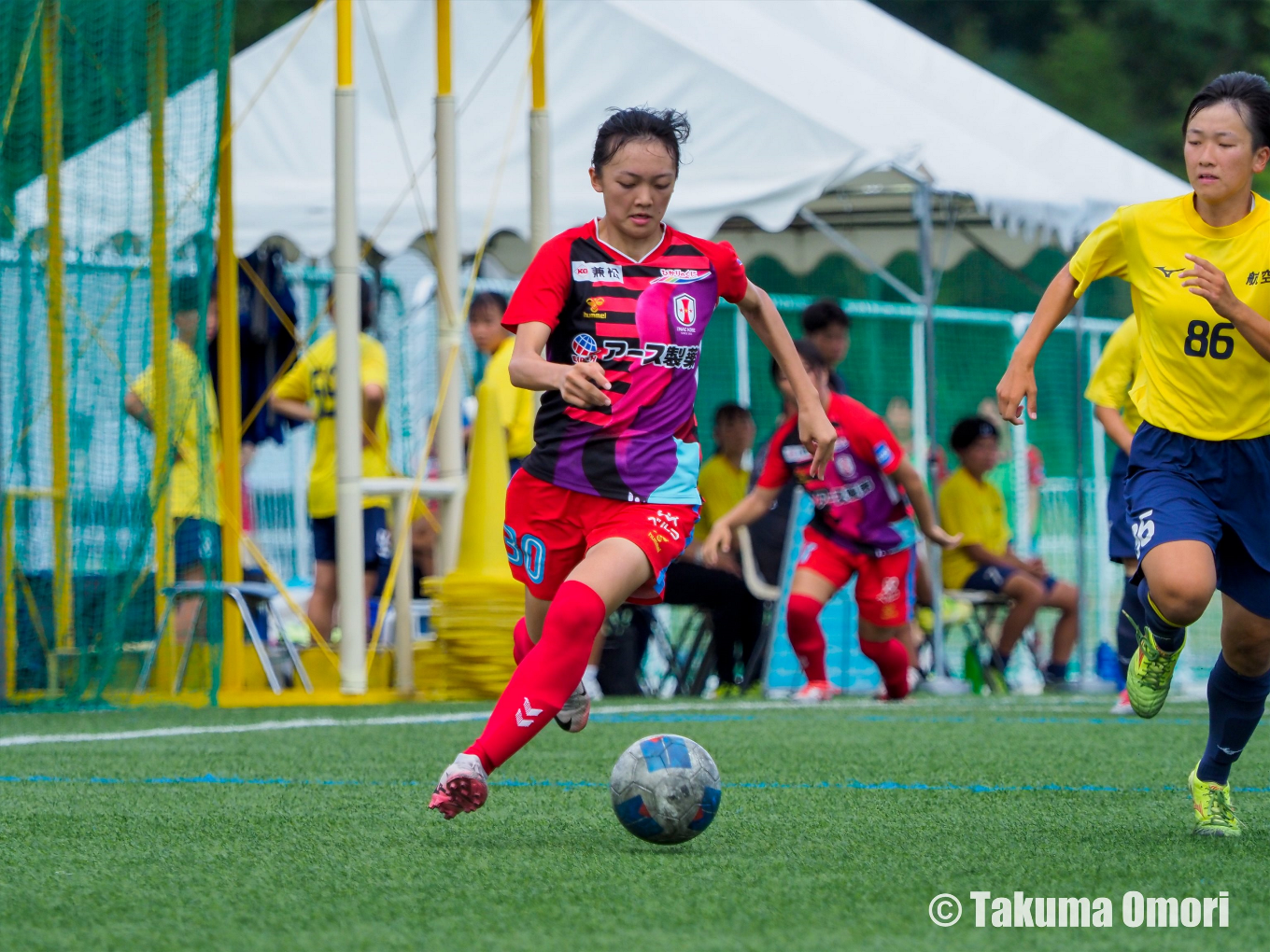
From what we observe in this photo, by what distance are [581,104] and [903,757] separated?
6501 mm

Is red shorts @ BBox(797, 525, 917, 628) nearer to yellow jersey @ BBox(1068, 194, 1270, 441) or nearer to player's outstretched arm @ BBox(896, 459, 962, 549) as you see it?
player's outstretched arm @ BBox(896, 459, 962, 549)

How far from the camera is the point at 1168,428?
446cm

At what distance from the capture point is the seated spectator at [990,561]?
39.4 feet

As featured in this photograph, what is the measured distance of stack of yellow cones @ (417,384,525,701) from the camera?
9594mm

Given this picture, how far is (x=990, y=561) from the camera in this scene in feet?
39.8

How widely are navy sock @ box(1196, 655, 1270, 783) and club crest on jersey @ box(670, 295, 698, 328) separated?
1510 millimetres

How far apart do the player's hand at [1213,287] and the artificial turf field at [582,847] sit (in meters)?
1.16

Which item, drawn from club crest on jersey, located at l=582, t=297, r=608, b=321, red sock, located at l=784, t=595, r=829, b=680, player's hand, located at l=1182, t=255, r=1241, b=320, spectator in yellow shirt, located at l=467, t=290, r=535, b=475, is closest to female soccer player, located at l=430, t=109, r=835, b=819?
club crest on jersey, located at l=582, t=297, r=608, b=321

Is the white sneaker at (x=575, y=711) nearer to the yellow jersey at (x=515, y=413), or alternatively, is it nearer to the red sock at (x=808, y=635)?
the red sock at (x=808, y=635)

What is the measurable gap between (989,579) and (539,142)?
3.99 meters

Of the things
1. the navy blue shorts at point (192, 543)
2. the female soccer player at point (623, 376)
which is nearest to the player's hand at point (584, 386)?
the female soccer player at point (623, 376)

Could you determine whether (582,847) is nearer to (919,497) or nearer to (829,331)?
(919,497)

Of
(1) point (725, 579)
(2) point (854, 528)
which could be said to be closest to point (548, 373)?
(2) point (854, 528)

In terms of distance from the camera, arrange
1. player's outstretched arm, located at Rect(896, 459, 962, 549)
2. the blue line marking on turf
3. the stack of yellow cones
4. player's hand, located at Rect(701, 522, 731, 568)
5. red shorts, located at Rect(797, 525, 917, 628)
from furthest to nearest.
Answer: red shorts, located at Rect(797, 525, 917, 628), the stack of yellow cones, player's outstretched arm, located at Rect(896, 459, 962, 549), player's hand, located at Rect(701, 522, 731, 568), the blue line marking on turf
